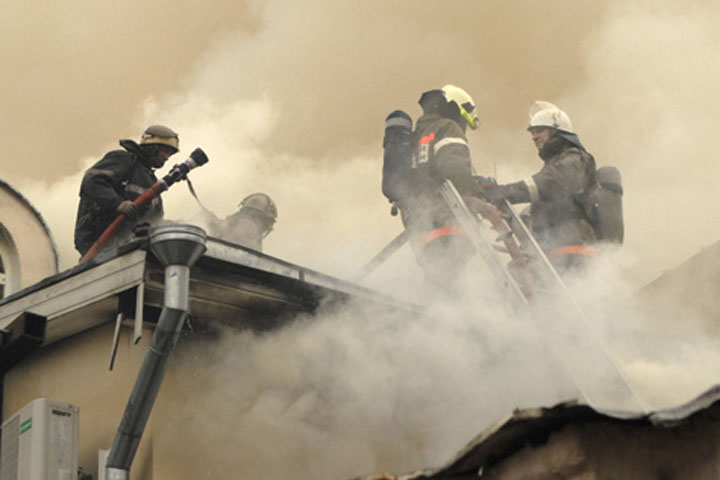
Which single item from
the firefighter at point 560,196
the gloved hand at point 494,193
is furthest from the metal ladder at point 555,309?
the firefighter at point 560,196

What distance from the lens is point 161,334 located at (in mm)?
7754

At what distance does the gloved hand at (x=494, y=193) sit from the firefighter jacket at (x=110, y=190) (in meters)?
2.72

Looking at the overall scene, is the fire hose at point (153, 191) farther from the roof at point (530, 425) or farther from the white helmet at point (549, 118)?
the roof at point (530, 425)

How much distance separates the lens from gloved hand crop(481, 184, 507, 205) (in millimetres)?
10164

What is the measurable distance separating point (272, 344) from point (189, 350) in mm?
699

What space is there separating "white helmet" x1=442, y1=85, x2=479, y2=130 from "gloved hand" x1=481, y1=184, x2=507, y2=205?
2.99ft

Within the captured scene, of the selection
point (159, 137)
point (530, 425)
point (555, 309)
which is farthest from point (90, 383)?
point (530, 425)

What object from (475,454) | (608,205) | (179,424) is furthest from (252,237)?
(475,454)

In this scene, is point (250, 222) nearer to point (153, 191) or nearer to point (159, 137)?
point (159, 137)

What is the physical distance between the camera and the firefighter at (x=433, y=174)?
995cm

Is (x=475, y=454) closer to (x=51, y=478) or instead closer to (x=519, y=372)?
(x=51, y=478)

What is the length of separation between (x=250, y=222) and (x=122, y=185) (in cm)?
380

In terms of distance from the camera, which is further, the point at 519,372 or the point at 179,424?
the point at 519,372

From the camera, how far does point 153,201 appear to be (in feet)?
33.5
